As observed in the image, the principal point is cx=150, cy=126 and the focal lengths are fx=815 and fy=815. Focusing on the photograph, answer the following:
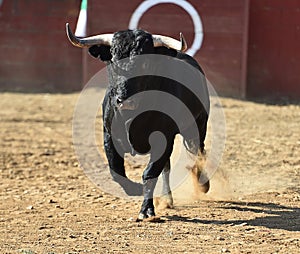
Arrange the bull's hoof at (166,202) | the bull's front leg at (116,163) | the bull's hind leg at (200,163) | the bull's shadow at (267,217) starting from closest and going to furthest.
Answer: the bull's shadow at (267,217)
the bull's front leg at (116,163)
the bull's hoof at (166,202)
the bull's hind leg at (200,163)

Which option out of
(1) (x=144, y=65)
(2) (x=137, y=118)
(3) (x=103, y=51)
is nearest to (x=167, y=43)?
(1) (x=144, y=65)

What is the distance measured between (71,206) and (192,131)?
0.96 m

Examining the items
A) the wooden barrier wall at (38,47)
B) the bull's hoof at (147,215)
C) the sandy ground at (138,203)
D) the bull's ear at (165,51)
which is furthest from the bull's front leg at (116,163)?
the wooden barrier wall at (38,47)

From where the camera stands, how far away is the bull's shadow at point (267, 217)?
479cm

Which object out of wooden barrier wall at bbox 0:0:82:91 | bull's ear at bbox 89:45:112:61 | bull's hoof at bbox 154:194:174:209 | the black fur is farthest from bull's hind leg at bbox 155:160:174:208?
wooden barrier wall at bbox 0:0:82:91

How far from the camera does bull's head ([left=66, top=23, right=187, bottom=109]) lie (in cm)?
467

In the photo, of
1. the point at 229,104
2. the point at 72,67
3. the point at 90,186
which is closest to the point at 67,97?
the point at 72,67

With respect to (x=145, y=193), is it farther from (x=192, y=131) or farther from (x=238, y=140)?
(x=238, y=140)

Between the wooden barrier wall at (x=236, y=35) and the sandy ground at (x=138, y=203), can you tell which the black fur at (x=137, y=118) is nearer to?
the sandy ground at (x=138, y=203)

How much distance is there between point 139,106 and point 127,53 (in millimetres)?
322

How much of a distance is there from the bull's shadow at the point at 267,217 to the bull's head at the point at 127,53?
0.84 m

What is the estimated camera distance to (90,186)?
239 inches

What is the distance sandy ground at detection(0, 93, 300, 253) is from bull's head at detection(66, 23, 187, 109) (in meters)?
0.78

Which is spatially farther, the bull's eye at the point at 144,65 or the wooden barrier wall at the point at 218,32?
the wooden barrier wall at the point at 218,32
